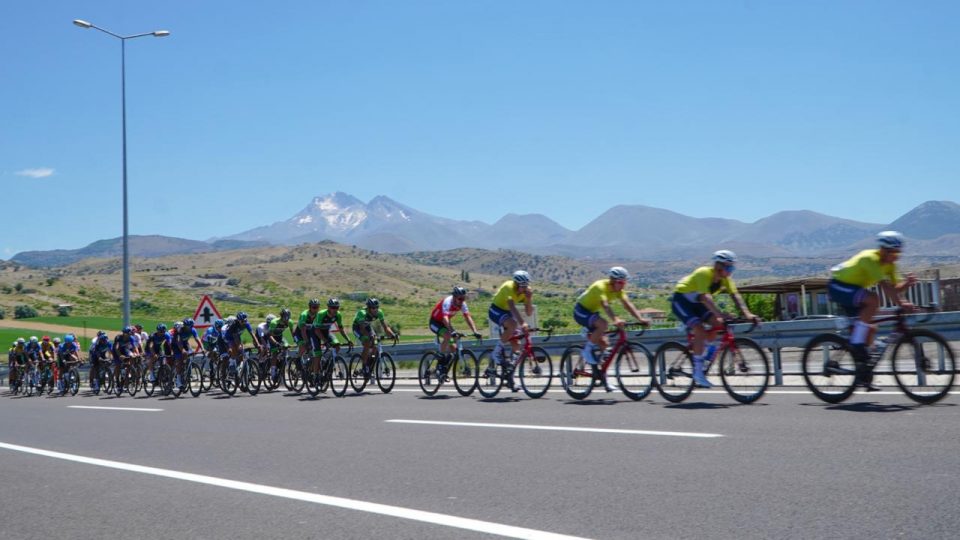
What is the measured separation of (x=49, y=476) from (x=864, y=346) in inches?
340

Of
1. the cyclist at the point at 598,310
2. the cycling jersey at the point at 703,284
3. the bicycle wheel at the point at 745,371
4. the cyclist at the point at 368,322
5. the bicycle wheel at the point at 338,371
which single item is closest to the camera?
the bicycle wheel at the point at 745,371

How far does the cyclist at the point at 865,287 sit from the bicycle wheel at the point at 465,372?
6.41 metres

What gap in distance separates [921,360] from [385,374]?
989cm

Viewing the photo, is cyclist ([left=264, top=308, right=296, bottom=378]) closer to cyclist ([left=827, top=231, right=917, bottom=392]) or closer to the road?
the road

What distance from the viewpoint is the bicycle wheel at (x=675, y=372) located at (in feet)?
39.6

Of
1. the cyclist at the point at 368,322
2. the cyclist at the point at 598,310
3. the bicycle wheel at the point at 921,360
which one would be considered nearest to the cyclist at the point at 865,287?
the bicycle wheel at the point at 921,360

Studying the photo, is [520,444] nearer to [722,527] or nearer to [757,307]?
[722,527]

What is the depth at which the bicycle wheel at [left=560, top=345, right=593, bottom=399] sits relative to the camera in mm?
13406

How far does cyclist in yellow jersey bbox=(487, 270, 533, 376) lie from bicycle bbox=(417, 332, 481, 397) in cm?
68

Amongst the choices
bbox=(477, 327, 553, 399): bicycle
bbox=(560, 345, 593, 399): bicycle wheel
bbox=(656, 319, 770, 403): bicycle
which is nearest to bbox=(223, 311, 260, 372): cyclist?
bbox=(477, 327, 553, 399): bicycle

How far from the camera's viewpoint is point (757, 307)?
46156 mm

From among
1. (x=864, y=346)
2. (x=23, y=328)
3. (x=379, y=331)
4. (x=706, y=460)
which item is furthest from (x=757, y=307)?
(x=23, y=328)

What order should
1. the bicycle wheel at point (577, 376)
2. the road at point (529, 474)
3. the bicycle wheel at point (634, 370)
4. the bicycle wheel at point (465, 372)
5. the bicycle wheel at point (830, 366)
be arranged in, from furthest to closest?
the bicycle wheel at point (465, 372), the bicycle wheel at point (577, 376), the bicycle wheel at point (634, 370), the bicycle wheel at point (830, 366), the road at point (529, 474)

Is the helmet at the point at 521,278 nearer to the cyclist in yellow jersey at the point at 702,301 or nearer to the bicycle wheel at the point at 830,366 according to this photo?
the cyclist in yellow jersey at the point at 702,301
